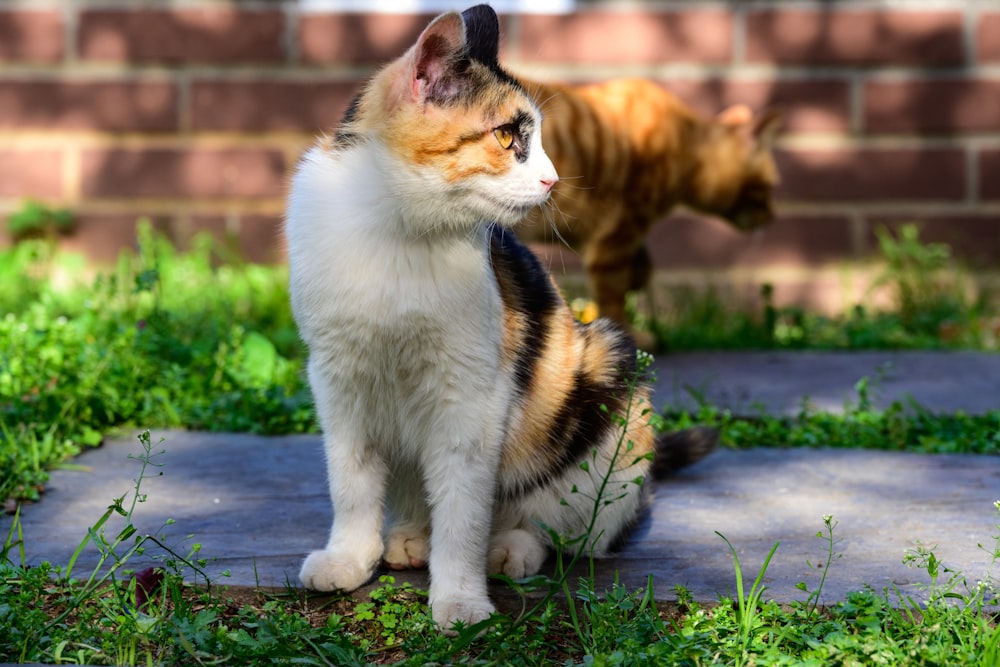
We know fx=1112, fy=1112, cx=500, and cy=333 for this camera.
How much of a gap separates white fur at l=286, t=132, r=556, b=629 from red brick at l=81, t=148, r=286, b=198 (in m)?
3.36

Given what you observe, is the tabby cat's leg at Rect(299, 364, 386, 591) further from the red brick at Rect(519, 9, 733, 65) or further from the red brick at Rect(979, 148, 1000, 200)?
the red brick at Rect(979, 148, 1000, 200)

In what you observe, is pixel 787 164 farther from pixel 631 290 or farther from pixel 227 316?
pixel 227 316

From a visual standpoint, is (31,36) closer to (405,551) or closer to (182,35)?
(182,35)

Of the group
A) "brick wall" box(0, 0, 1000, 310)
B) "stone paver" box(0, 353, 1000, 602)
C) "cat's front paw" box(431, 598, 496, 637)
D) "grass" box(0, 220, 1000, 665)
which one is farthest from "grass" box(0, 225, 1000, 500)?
"cat's front paw" box(431, 598, 496, 637)

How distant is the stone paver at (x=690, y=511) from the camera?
2.48 m

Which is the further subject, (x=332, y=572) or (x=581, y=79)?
(x=581, y=79)

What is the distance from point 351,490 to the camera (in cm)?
247

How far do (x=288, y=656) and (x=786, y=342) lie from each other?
3.57 m

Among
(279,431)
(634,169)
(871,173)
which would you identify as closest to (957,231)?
(871,173)

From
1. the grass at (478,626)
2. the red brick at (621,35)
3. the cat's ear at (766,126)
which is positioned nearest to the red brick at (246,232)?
the red brick at (621,35)

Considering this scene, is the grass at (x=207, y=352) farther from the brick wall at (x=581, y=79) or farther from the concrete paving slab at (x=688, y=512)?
the brick wall at (x=581, y=79)

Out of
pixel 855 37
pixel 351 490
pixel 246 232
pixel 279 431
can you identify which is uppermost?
pixel 855 37

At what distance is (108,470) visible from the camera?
315 cm

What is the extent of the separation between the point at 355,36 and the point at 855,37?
2532 mm
